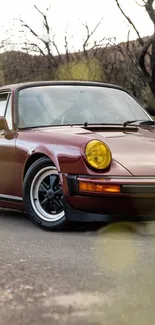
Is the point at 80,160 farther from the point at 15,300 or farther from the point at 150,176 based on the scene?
the point at 15,300

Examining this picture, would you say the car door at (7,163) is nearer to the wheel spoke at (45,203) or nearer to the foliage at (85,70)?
the wheel spoke at (45,203)

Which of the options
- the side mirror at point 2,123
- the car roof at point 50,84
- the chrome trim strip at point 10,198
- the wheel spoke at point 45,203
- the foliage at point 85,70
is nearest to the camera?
the wheel spoke at point 45,203

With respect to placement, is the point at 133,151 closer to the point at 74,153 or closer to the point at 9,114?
the point at 74,153

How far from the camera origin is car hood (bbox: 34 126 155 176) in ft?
15.1

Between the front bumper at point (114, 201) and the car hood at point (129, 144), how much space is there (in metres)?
0.11

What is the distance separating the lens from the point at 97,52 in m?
25.3

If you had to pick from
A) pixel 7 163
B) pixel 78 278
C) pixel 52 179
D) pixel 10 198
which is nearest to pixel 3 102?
pixel 7 163

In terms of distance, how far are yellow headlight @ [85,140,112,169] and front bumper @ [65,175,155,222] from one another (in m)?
0.11

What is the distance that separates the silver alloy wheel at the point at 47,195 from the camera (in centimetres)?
493

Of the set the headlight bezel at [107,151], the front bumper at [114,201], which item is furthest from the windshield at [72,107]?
the front bumper at [114,201]

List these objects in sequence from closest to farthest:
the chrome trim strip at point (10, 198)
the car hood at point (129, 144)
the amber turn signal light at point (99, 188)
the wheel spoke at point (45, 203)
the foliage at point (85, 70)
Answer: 1. the amber turn signal light at point (99, 188)
2. the car hood at point (129, 144)
3. the wheel spoke at point (45, 203)
4. the chrome trim strip at point (10, 198)
5. the foliage at point (85, 70)

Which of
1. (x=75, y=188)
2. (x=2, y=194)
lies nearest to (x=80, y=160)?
(x=75, y=188)

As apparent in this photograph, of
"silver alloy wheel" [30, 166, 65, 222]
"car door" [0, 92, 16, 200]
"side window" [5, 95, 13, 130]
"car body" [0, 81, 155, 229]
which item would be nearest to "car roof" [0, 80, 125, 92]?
"car body" [0, 81, 155, 229]

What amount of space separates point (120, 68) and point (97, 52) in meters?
1.16
